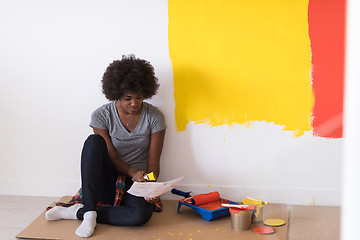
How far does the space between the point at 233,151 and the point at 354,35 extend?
215cm

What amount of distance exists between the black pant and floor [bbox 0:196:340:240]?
0.19 feet

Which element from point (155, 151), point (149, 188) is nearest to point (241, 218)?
point (149, 188)

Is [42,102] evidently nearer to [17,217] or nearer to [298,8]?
[17,217]

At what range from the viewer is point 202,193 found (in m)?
2.55

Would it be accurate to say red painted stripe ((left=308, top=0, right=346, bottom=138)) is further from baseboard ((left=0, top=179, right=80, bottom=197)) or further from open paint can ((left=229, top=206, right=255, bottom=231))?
baseboard ((left=0, top=179, right=80, bottom=197))

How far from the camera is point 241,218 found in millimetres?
2051

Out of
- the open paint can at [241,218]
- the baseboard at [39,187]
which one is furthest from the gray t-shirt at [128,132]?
the open paint can at [241,218]

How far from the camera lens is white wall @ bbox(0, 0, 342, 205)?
243cm

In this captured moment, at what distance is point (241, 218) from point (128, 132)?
750mm

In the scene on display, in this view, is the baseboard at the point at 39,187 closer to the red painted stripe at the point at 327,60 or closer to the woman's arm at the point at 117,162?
the woman's arm at the point at 117,162

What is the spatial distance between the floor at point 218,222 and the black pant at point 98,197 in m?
0.06

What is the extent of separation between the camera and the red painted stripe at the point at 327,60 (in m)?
2.26

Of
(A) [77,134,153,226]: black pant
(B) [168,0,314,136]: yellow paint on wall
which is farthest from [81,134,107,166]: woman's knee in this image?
(B) [168,0,314,136]: yellow paint on wall

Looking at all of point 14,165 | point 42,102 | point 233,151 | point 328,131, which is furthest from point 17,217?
point 328,131
